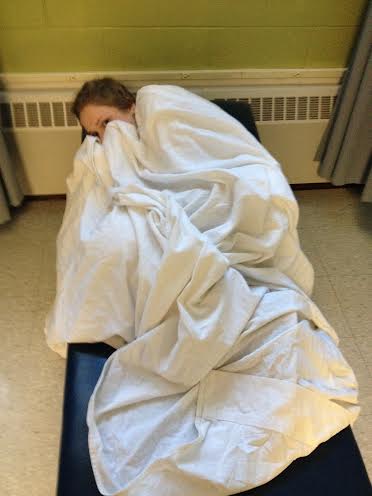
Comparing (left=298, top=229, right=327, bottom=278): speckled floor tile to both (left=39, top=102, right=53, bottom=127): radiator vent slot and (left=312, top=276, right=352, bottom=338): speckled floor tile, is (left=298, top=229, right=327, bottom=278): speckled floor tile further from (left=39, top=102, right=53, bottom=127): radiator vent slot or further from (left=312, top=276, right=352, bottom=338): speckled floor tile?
(left=39, top=102, right=53, bottom=127): radiator vent slot

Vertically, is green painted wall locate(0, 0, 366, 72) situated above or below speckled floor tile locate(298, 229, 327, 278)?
above

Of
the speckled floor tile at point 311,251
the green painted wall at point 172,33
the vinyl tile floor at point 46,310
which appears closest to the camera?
the vinyl tile floor at point 46,310

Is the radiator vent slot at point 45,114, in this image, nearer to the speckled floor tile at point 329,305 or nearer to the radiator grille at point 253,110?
the radiator grille at point 253,110

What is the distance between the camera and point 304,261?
126cm

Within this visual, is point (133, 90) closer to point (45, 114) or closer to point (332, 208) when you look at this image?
point (45, 114)

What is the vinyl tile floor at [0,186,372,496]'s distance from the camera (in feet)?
4.18

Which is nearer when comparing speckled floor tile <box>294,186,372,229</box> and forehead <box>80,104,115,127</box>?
forehead <box>80,104,115,127</box>

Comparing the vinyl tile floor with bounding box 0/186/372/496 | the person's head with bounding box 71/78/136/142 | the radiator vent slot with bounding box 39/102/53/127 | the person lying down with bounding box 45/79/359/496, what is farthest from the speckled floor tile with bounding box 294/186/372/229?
the radiator vent slot with bounding box 39/102/53/127

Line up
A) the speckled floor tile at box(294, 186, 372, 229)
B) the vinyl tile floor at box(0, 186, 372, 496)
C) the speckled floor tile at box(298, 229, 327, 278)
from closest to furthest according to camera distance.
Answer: the vinyl tile floor at box(0, 186, 372, 496) < the speckled floor tile at box(298, 229, 327, 278) < the speckled floor tile at box(294, 186, 372, 229)

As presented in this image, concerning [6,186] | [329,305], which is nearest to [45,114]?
[6,186]

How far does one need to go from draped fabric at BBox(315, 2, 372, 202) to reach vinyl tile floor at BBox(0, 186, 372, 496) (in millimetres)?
178

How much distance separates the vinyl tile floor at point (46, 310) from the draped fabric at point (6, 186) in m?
0.13

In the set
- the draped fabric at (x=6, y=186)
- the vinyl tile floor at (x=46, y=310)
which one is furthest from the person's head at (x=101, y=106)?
the vinyl tile floor at (x=46, y=310)

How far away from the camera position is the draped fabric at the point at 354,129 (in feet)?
5.56
